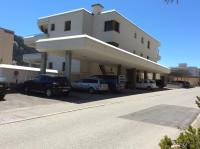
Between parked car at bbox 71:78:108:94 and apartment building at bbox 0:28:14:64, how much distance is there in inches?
507

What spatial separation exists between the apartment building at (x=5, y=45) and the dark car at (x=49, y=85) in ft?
49.4

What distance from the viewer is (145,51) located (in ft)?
170

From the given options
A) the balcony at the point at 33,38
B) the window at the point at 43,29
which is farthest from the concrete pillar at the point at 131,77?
the window at the point at 43,29

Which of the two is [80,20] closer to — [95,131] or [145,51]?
[145,51]

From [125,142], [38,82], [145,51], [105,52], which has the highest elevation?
[145,51]

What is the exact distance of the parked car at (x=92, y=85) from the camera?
2698 centimetres

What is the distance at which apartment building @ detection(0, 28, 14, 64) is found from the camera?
115 feet

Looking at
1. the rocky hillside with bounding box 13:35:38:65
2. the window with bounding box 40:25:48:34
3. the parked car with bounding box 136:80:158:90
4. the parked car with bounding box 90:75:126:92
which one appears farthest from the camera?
the rocky hillside with bounding box 13:35:38:65

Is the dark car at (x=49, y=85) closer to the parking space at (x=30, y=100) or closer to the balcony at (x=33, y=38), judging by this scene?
the parking space at (x=30, y=100)

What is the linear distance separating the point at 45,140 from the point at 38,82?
14.7m

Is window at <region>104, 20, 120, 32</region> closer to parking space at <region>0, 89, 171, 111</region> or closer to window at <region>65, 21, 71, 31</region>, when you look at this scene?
window at <region>65, 21, 71, 31</region>

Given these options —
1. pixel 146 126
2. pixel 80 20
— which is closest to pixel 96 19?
pixel 80 20

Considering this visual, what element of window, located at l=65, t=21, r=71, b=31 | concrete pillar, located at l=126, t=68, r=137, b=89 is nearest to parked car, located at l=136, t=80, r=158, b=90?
concrete pillar, located at l=126, t=68, r=137, b=89

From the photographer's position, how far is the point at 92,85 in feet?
89.3
